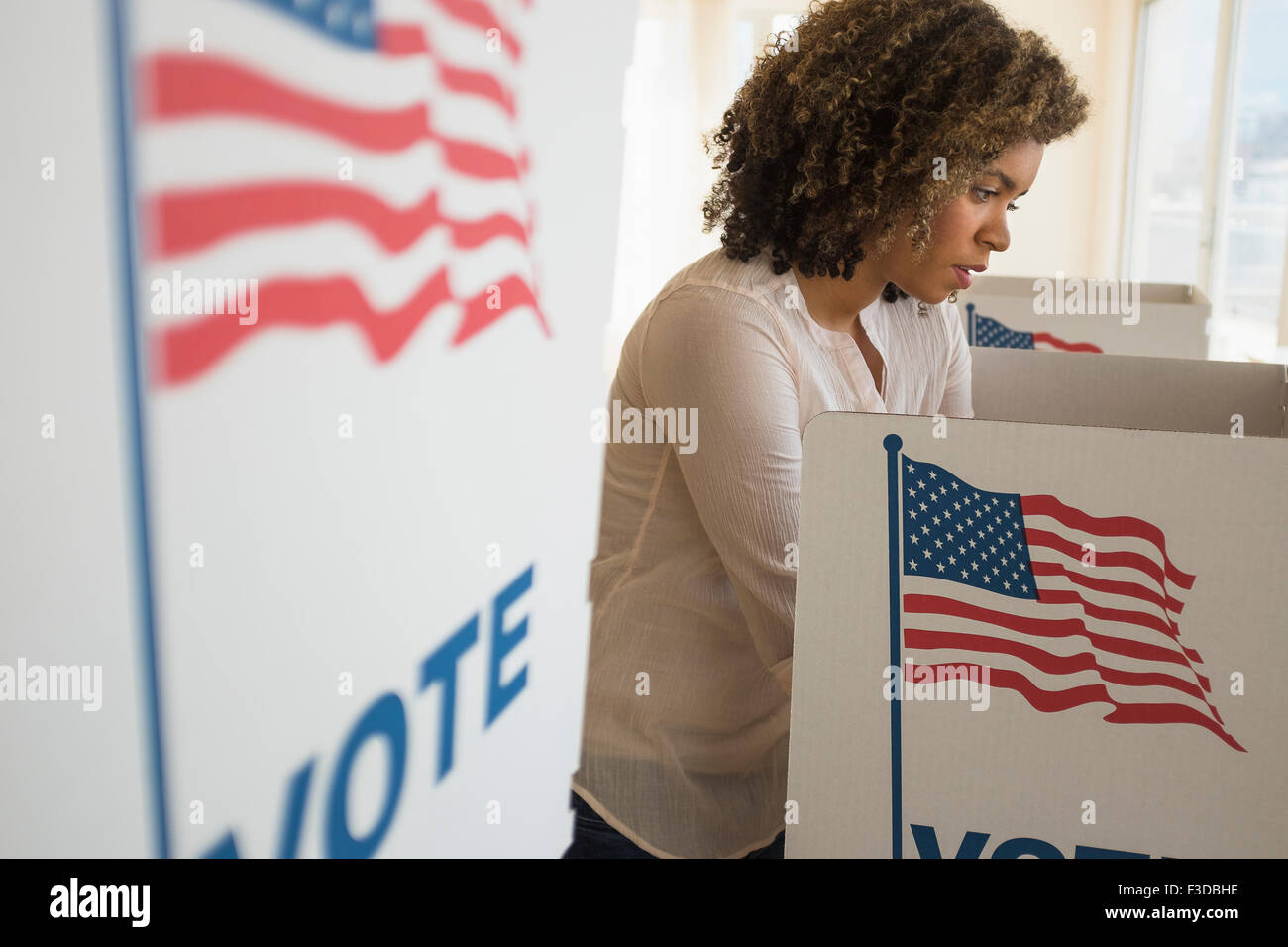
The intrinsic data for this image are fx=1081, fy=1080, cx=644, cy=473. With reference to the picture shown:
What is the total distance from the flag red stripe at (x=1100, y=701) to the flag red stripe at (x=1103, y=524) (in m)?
0.09

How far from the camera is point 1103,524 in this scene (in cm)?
74

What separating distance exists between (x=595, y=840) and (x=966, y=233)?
28.4 inches

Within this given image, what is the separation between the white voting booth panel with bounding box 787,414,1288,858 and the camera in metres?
0.73

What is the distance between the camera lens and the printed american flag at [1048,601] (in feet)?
2.40

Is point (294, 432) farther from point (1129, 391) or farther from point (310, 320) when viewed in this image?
point (1129, 391)

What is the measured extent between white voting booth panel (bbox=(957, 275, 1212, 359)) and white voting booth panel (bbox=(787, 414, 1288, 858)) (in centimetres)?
168

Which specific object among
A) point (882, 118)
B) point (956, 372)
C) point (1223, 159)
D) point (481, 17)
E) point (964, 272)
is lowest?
point (956, 372)

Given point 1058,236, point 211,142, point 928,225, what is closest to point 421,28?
point 211,142

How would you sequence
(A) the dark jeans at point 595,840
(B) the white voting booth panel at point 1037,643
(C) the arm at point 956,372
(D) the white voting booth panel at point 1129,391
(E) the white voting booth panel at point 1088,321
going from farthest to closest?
(E) the white voting booth panel at point 1088,321 < (C) the arm at point 956,372 < (D) the white voting booth panel at point 1129,391 < (A) the dark jeans at point 595,840 < (B) the white voting booth panel at point 1037,643

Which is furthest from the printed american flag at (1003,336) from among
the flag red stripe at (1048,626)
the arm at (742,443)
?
the flag red stripe at (1048,626)

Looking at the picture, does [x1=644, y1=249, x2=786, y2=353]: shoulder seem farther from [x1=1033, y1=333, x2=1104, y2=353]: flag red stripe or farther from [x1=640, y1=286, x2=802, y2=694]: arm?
[x1=1033, y1=333, x2=1104, y2=353]: flag red stripe
